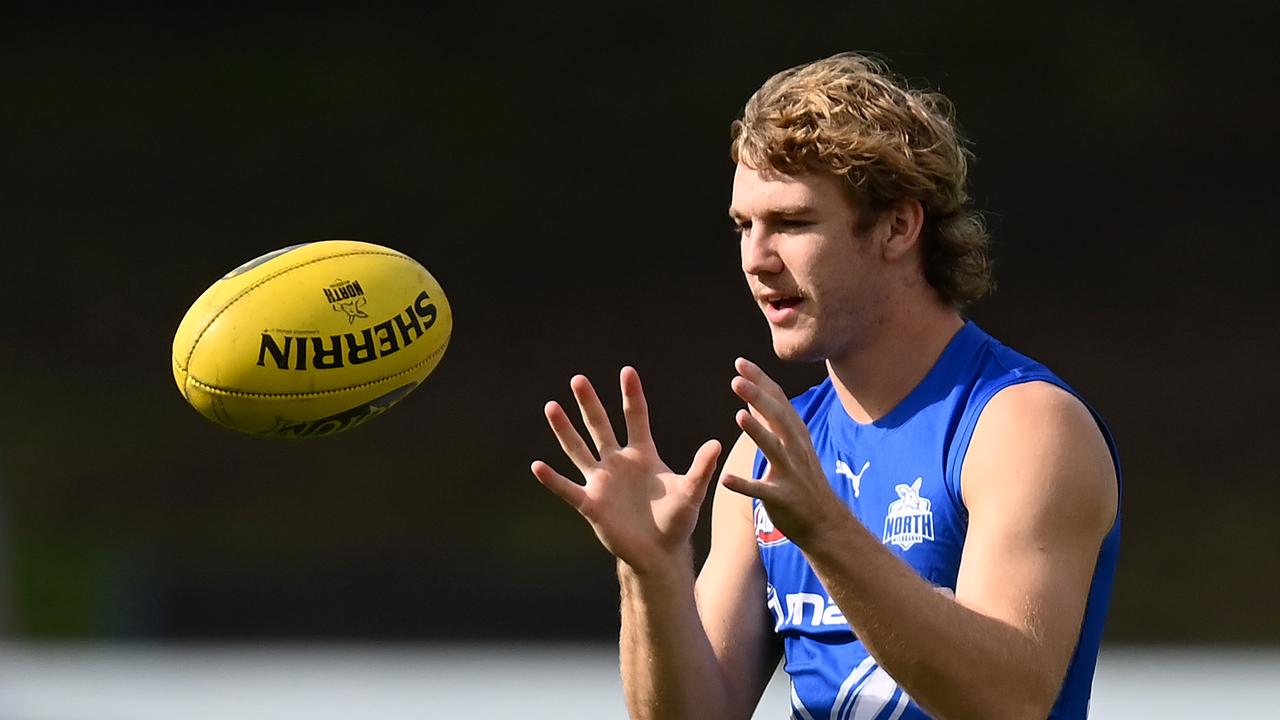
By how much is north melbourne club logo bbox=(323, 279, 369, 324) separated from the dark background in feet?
22.2

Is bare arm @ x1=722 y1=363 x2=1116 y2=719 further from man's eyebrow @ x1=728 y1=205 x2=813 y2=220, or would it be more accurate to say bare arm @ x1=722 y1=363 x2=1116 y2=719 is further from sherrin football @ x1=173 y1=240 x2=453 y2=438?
sherrin football @ x1=173 y1=240 x2=453 y2=438

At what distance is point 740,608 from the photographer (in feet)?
10.6

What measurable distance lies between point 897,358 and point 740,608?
610mm

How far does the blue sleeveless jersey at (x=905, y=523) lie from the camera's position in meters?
2.84

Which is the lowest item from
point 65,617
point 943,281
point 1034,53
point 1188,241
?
point 943,281

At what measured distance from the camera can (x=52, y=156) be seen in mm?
10641

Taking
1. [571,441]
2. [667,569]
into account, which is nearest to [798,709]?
[667,569]

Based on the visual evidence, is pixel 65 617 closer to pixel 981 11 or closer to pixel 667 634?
pixel 981 11

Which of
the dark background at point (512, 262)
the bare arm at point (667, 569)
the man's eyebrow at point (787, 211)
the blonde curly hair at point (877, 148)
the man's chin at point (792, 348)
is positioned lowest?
the bare arm at point (667, 569)

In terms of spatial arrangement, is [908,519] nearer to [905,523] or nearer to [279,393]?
[905,523]

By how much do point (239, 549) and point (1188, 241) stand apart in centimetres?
647

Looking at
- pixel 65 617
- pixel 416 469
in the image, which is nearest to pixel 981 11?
pixel 416 469

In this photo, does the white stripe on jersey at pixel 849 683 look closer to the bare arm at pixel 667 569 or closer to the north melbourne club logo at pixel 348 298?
the bare arm at pixel 667 569

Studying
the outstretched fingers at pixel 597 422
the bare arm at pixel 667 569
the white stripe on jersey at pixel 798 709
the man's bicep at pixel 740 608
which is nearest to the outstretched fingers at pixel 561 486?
the bare arm at pixel 667 569
